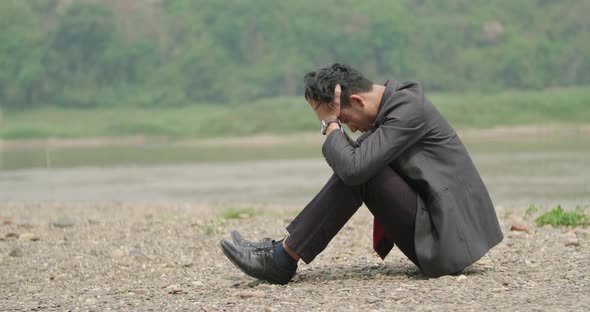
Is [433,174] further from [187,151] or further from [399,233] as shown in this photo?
[187,151]

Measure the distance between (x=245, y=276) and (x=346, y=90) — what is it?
1.48 meters

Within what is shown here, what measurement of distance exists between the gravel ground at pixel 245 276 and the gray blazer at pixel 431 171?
168 millimetres

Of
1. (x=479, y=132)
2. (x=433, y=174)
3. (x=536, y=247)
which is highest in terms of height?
(x=433, y=174)

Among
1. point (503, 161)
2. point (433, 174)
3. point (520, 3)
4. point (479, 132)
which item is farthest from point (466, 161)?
point (520, 3)

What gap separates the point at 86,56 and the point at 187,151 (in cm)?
3241

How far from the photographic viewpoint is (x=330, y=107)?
521 cm

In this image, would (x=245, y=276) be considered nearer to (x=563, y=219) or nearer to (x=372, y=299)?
(x=372, y=299)

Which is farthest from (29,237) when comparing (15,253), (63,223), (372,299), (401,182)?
(372,299)

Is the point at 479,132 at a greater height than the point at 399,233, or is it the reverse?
the point at 399,233

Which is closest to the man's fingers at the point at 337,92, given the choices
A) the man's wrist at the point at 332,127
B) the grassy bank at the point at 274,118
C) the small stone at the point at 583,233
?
the man's wrist at the point at 332,127

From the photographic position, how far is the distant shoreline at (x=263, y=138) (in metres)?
38.8

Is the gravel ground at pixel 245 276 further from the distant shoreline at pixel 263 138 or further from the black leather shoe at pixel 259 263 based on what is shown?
the distant shoreline at pixel 263 138

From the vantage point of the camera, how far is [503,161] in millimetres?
23047

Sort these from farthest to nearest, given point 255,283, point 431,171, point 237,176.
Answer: point 237,176, point 255,283, point 431,171
